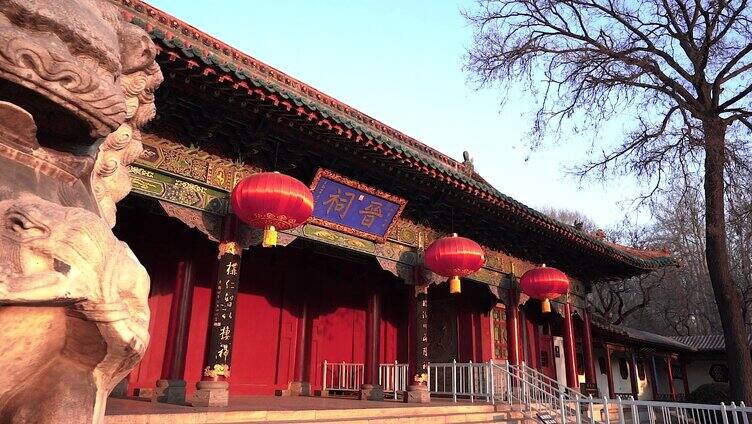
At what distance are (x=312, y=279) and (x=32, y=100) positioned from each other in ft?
25.1

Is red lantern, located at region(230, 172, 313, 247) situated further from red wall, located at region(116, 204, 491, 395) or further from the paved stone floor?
red wall, located at region(116, 204, 491, 395)

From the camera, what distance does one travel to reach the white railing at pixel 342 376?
8.66m

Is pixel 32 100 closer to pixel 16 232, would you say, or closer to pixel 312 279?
pixel 16 232

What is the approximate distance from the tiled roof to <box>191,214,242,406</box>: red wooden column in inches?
64.3

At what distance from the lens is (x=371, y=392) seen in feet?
25.6

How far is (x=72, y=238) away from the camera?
1.42 metres

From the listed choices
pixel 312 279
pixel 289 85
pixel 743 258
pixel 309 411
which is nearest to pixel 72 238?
pixel 309 411

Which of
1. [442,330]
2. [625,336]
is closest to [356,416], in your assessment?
[442,330]

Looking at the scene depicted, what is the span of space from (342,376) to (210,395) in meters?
3.92

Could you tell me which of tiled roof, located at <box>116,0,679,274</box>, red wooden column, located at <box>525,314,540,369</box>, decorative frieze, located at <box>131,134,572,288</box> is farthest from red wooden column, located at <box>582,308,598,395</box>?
decorative frieze, located at <box>131,134,572,288</box>

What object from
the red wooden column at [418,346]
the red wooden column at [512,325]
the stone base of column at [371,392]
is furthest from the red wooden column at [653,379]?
the stone base of column at [371,392]

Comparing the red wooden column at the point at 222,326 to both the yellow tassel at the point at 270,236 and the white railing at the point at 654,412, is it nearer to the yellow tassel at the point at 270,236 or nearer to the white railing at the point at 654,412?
the yellow tassel at the point at 270,236

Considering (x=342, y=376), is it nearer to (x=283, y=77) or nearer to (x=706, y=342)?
(x=283, y=77)

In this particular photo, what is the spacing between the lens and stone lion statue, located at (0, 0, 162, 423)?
1.34 metres
